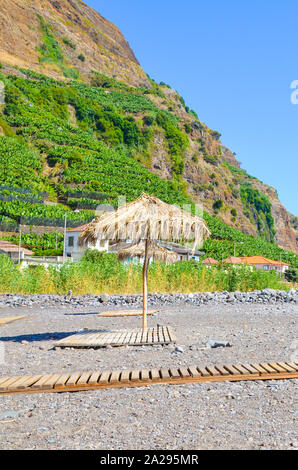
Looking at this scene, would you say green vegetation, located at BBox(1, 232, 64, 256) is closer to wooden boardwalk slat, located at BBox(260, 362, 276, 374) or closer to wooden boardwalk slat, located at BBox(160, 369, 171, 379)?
wooden boardwalk slat, located at BBox(160, 369, 171, 379)

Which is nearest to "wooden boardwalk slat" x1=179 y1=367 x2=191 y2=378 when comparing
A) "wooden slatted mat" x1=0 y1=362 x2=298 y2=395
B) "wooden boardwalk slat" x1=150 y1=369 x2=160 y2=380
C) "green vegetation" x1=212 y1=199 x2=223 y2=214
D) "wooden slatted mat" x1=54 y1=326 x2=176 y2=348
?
"wooden slatted mat" x1=0 y1=362 x2=298 y2=395

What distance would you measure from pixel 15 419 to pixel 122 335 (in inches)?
113

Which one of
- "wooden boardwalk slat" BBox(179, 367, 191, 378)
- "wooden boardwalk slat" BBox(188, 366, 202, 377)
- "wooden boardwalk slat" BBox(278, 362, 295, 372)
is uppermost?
"wooden boardwalk slat" BBox(278, 362, 295, 372)

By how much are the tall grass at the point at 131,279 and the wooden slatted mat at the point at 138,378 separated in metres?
9.02

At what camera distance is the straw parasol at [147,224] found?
5344 mm

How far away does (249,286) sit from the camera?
13.0 meters

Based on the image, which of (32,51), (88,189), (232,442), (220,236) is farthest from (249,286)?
(32,51)

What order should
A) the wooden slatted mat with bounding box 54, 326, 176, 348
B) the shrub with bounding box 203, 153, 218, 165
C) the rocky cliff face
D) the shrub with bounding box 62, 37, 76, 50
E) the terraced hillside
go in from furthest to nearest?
1. the shrub with bounding box 62, 37, 76, 50
2. the shrub with bounding box 203, 153, 218, 165
3. the rocky cliff face
4. the terraced hillside
5. the wooden slatted mat with bounding box 54, 326, 176, 348

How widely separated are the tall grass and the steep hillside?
82.2 ft

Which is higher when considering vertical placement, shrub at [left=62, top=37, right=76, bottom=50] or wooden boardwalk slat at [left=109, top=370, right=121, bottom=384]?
shrub at [left=62, top=37, right=76, bottom=50]

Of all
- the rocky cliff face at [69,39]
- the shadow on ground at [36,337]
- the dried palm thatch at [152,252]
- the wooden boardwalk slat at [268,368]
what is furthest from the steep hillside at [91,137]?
the wooden boardwalk slat at [268,368]

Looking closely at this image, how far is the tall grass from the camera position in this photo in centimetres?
1290

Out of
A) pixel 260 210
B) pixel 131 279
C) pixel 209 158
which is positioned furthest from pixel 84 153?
pixel 260 210

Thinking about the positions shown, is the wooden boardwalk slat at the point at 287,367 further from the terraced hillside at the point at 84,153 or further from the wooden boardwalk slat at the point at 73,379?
the terraced hillside at the point at 84,153
